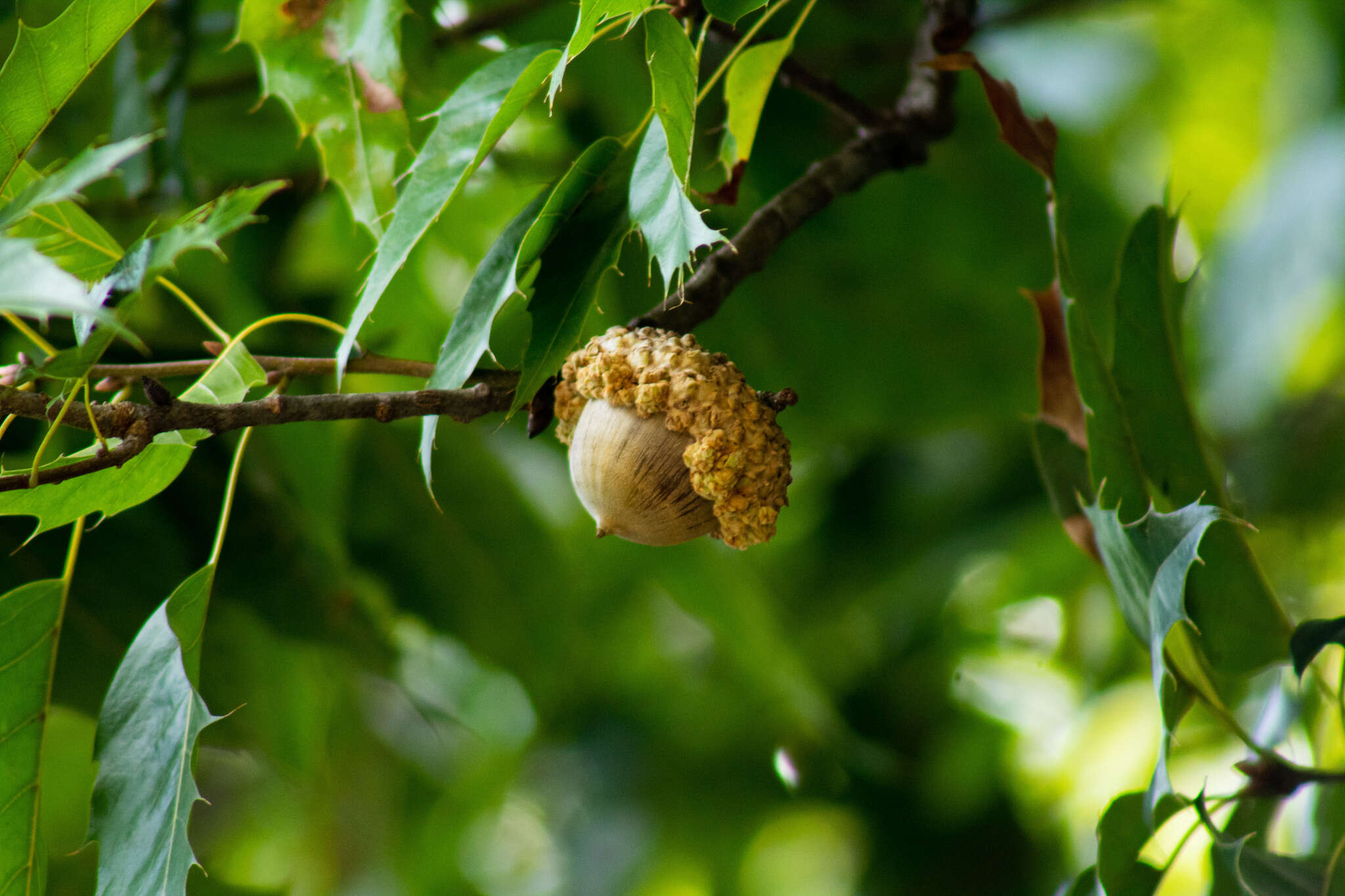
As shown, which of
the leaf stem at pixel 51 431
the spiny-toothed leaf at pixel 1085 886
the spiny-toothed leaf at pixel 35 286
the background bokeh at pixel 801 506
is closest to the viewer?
the spiny-toothed leaf at pixel 35 286

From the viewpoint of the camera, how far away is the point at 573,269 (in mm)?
458

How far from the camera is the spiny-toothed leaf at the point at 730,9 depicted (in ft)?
1.44

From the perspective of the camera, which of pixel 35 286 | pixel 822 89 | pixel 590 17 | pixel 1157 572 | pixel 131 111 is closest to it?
pixel 35 286

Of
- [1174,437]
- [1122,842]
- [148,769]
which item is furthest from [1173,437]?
[148,769]

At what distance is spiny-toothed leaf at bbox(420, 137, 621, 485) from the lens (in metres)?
0.43

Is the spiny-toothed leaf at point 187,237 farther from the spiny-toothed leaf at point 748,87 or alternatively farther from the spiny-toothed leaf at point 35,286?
the spiny-toothed leaf at point 748,87

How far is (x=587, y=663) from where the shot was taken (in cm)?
160

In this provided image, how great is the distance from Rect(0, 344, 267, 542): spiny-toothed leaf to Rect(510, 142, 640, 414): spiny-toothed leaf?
13 centimetres

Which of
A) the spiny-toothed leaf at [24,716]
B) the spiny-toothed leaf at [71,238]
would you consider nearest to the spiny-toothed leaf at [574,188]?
the spiny-toothed leaf at [71,238]

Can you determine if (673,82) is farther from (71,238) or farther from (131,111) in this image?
(131,111)

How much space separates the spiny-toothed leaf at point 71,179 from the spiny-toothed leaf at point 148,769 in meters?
0.26

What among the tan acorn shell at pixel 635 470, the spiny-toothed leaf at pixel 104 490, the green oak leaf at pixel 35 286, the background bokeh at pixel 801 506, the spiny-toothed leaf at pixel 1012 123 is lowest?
the background bokeh at pixel 801 506

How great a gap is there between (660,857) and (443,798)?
1.38 ft

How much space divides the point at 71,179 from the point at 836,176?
40 cm
